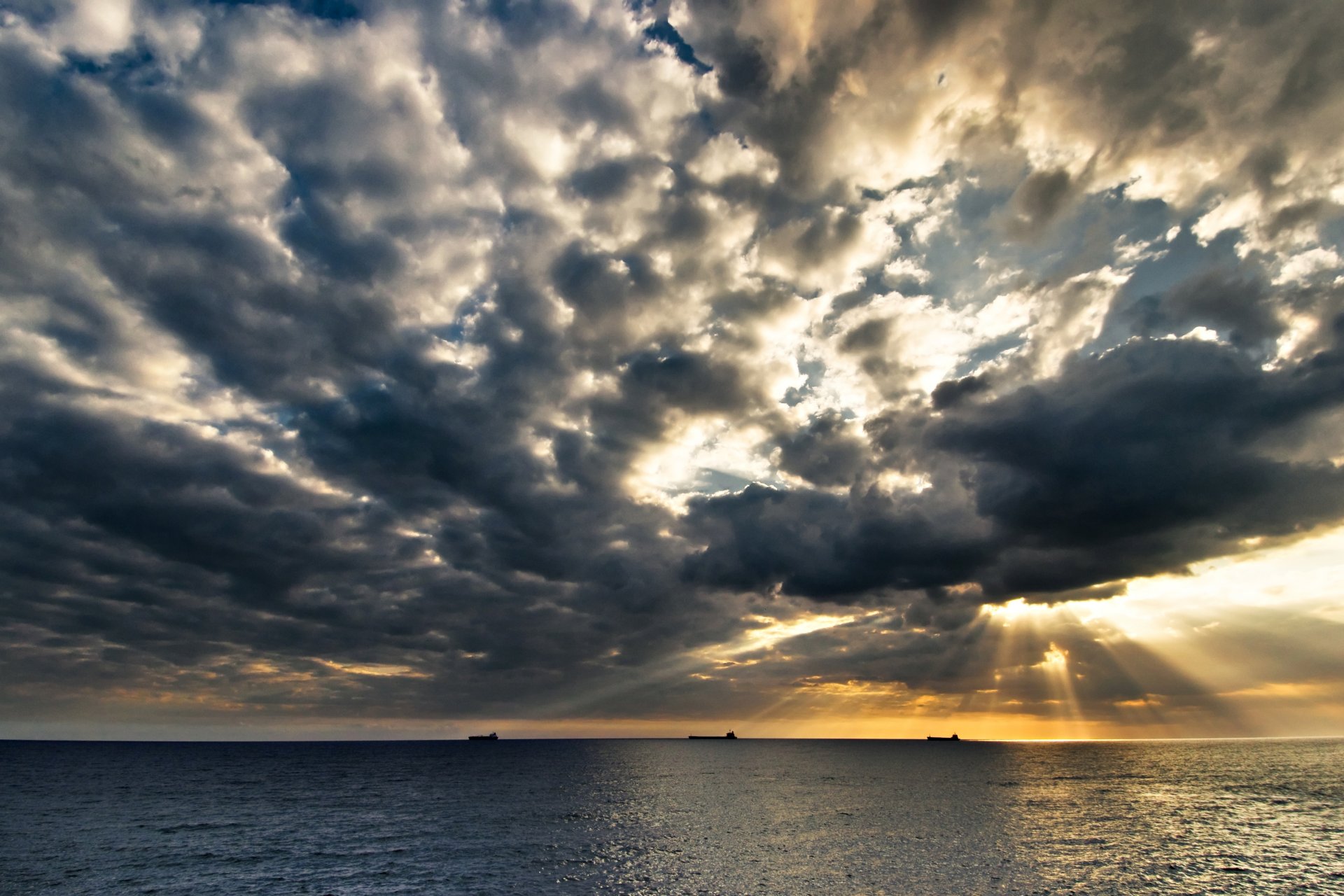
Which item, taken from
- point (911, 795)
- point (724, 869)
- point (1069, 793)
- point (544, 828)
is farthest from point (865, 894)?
point (1069, 793)

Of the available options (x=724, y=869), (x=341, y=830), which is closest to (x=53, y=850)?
(x=341, y=830)

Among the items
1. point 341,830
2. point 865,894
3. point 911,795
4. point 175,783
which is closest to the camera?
point 865,894

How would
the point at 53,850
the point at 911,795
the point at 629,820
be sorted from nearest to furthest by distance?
1. the point at 53,850
2. the point at 629,820
3. the point at 911,795

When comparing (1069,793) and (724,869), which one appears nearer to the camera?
(724,869)

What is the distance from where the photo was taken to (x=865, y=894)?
5716cm

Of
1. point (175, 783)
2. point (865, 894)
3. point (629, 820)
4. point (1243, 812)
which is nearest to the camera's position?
point (865, 894)

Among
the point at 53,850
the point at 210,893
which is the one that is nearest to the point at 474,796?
the point at 53,850

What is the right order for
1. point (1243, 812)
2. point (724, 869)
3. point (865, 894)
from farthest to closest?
point (1243, 812)
point (724, 869)
point (865, 894)

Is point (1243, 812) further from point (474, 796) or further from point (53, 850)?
point (53, 850)

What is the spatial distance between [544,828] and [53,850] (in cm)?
5763

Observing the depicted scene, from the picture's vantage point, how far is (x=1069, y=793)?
140750 mm

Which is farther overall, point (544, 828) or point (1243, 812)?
point (1243, 812)

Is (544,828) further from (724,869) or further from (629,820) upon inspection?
(724,869)

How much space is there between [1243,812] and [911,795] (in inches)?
2078
